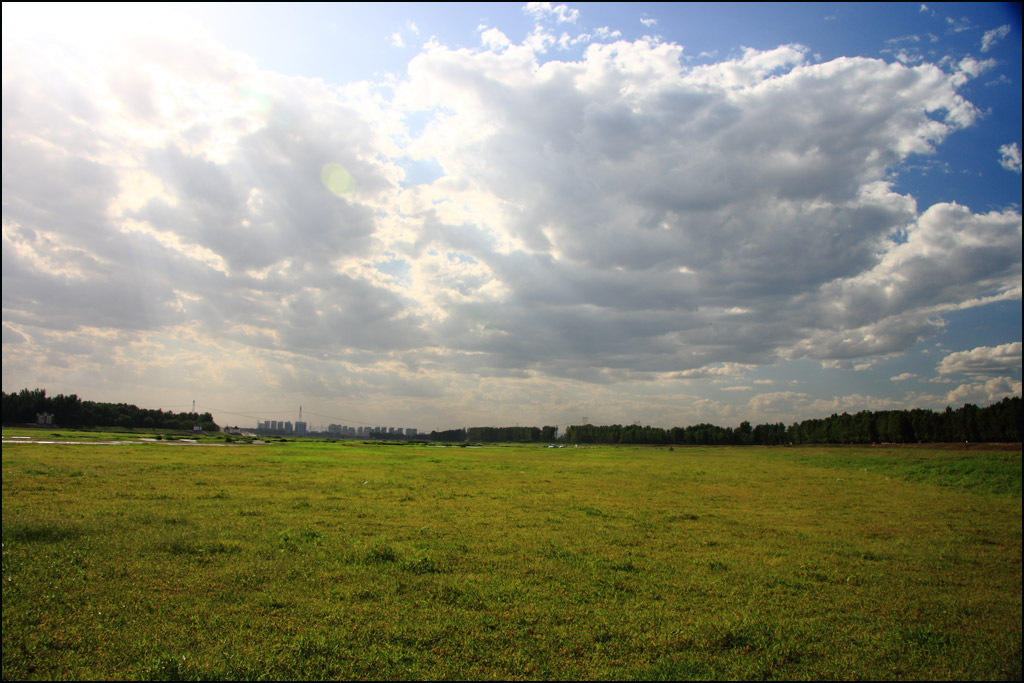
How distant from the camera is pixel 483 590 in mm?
9609

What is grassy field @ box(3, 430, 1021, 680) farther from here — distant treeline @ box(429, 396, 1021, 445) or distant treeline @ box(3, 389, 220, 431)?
distant treeline @ box(3, 389, 220, 431)

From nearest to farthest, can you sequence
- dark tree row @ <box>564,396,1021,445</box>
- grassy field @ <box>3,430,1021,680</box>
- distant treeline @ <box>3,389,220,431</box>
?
grassy field @ <box>3,430,1021,680</box>
dark tree row @ <box>564,396,1021,445</box>
distant treeline @ <box>3,389,220,431</box>

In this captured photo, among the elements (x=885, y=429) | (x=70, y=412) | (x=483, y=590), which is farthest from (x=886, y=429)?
(x=70, y=412)

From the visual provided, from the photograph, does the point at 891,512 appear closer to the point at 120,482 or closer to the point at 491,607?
the point at 491,607

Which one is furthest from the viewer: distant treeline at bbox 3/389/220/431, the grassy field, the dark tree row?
distant treeline at bbox 3/389/220/431

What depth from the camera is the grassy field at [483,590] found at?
6930mm

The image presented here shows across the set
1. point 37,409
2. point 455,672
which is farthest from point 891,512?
point 37,409

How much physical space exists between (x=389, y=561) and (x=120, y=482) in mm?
18587

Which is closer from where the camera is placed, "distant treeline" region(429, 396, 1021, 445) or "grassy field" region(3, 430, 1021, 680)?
"grassy field" region(3, 430, 1021, 680)

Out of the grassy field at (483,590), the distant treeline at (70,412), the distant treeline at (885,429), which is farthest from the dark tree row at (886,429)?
the distant treeline at (70,412)

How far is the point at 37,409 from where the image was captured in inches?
4587

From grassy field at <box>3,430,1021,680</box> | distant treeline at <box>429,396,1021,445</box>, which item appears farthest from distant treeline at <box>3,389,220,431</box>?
distant treeline at <box>429,396,1021,445</box>

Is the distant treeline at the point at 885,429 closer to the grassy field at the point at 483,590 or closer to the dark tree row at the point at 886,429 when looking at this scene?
the dark tree row at the point at 886,429

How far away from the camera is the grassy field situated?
6930 mm
